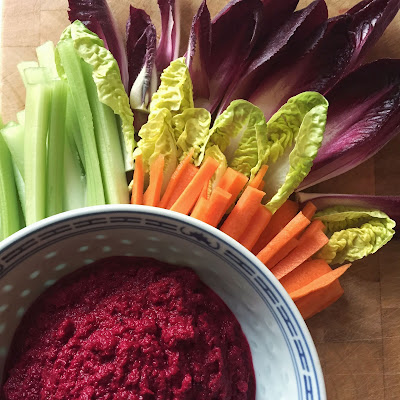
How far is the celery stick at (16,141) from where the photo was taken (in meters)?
1.72

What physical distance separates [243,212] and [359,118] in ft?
1.75

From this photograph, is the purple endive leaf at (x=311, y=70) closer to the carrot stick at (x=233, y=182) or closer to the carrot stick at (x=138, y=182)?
the carrot stick at (x=233, y=182)

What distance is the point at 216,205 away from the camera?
1614mm

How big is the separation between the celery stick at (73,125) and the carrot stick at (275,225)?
64 centimetres

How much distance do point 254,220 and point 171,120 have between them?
42 centimetres

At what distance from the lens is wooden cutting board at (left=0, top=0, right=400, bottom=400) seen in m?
1.85

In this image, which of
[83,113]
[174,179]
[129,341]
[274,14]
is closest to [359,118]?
[274,14]

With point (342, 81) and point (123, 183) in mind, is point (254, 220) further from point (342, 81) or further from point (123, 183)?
point (342, 81)

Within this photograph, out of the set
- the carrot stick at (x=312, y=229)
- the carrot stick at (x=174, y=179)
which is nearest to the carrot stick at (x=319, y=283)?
the carrot stick at (x=312, y=229)

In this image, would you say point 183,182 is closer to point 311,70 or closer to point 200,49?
point 200,49

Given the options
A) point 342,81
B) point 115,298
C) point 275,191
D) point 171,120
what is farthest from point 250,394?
point 342,81

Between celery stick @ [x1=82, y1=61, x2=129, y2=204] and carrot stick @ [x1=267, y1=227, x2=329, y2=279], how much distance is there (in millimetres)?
540

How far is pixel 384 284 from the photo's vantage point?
1897 millimetres

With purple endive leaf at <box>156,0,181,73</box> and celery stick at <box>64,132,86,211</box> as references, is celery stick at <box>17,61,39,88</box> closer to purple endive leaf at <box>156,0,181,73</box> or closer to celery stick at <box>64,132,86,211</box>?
celery stick at <box>64,132,86,211</box>
